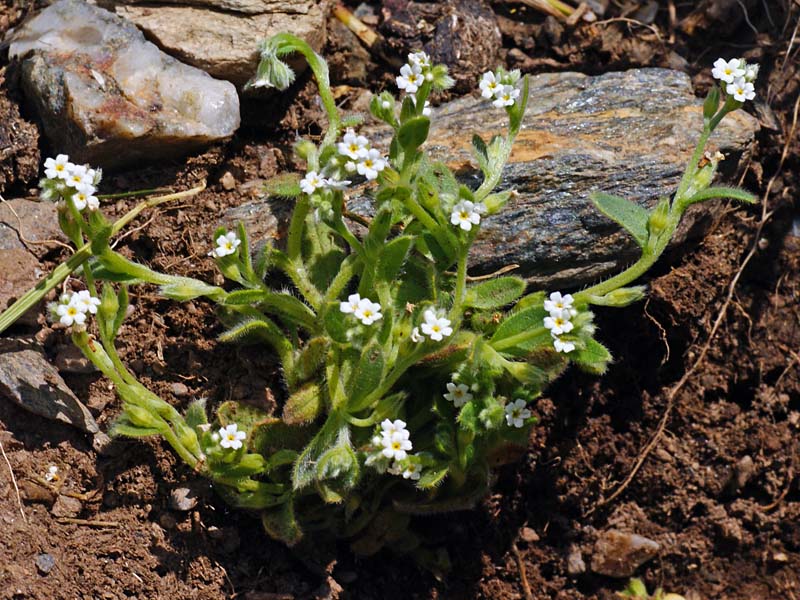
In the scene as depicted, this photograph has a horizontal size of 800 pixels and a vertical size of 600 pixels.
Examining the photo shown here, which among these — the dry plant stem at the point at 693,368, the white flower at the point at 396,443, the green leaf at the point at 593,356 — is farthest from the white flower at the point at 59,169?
the dry plant stem at the point at 693,368

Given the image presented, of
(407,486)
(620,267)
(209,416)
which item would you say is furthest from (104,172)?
(620,267)

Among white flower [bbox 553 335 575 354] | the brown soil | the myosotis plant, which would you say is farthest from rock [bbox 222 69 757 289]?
white flower [bbox 553 335 575 354]

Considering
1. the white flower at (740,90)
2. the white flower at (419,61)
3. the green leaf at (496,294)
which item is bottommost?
the green leaf at (496,294)

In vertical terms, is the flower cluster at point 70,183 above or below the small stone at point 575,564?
above

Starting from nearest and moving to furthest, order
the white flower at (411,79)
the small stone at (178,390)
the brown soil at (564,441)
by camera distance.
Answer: the white flower at (411,79) → the brown soil at (564,441) → the small stone at (178,390)

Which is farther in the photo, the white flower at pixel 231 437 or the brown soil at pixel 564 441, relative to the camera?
the brown soil at pixel 564 441

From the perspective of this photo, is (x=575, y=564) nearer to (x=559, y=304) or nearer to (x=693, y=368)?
(x=693, y=368)

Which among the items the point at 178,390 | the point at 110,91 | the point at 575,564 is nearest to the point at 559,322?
the point at 575,564

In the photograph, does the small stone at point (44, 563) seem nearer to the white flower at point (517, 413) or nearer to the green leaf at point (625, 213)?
the white flower at point (517, 413)
